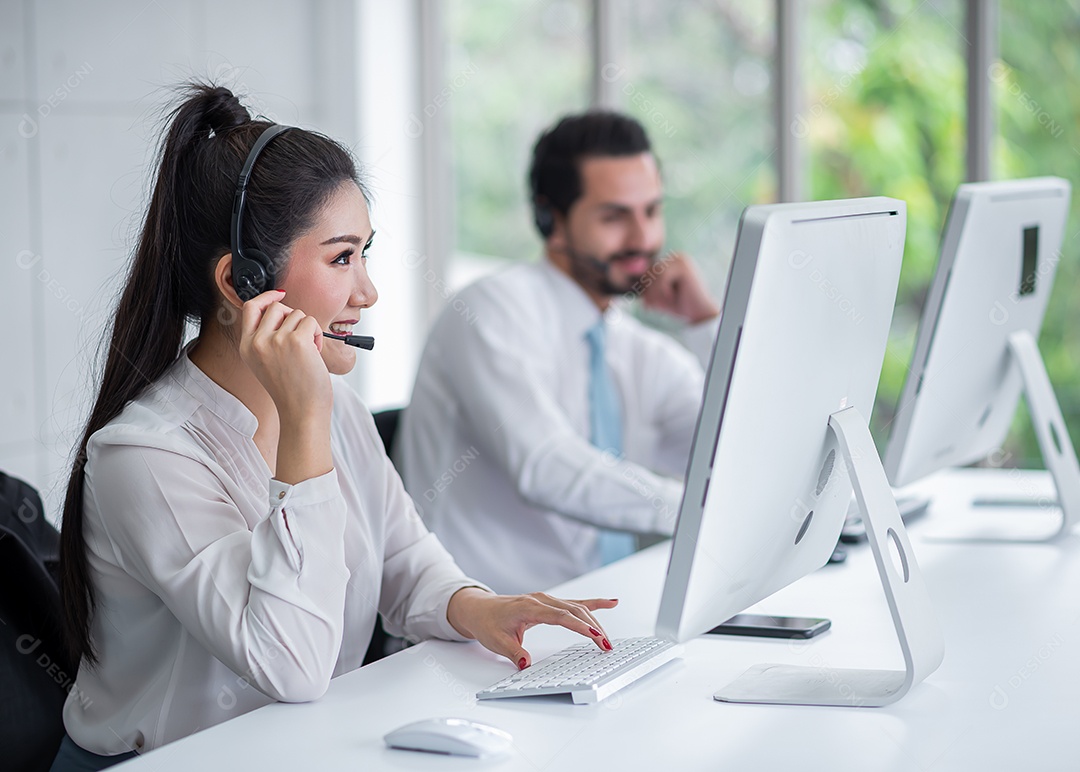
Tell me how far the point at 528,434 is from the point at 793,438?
1.10 meters

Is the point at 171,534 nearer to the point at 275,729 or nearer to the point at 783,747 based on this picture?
the point at 275,729

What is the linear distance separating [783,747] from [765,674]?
201 millimetres

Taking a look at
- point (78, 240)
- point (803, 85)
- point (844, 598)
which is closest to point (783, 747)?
point (844, 598)

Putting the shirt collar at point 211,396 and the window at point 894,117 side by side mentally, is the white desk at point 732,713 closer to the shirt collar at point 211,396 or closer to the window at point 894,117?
the shirt collar at point 211,396

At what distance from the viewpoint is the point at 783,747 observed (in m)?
1.02

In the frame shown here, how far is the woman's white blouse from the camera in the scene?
45.9 inches

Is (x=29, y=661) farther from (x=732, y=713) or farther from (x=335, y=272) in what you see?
(x=732, y=713)

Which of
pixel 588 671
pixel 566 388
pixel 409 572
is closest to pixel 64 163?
pixel 566 388

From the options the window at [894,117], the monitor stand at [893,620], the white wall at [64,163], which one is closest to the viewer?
the monitor stand at [893,620]

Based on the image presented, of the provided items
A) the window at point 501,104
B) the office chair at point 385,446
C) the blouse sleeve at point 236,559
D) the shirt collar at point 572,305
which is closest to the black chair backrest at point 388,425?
the office chair at point 385,446

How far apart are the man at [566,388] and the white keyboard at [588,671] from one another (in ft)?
2.50

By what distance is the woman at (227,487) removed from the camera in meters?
1.18

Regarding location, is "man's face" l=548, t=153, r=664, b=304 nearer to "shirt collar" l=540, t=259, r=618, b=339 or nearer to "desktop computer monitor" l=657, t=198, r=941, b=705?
"shirt collar" l=540, t=259, r=618, b=339

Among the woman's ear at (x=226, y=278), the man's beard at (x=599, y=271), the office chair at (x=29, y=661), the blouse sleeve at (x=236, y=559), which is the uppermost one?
the woman's ear at (x=226, y=278)
